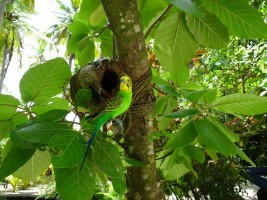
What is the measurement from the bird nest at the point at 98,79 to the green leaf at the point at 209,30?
0.19m

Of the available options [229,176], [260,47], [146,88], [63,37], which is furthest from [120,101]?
[63,37]

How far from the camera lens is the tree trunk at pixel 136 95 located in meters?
0.52

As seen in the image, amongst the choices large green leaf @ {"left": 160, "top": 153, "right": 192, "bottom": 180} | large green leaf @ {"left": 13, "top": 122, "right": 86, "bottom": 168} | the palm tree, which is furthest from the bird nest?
the palm tree

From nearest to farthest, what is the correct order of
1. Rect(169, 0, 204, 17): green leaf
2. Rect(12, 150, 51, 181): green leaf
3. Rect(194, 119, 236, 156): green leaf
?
Rect(169, 0, 204, 17): green leaf < Rect(194, 119, 236, 156): green leaf < Rect(12, 150, 51, 181): green leaf

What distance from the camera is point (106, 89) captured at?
0.58 meters

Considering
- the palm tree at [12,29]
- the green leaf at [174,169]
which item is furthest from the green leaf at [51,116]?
the palm tree at [12,29]

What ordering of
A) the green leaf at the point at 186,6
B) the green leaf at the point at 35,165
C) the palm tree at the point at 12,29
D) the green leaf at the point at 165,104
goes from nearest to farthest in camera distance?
the green leaf at the point at 186,6 < the green leaf at the point at 35,165 < the green leaf at the point at 165,104 < the palm tree at the point at 12,29

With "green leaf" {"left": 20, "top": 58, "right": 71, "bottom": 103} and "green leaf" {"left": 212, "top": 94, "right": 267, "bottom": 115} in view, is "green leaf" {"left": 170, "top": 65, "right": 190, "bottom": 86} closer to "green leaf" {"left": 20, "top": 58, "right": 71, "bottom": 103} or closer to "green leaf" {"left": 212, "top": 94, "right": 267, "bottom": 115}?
"green leaf" {"left": 212, "top": 94, "right": 267, "bottom": 115}

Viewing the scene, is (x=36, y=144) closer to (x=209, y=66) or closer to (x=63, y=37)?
(x=209, y=66)

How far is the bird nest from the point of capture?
0.54 m

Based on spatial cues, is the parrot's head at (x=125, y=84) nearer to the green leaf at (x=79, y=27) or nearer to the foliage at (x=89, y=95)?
the foliage at (x=89, y=95)

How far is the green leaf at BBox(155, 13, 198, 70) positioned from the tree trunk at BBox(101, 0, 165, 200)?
0.10 metres

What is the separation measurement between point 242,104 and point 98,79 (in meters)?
0.27

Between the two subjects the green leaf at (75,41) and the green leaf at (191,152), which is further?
the green leaf at (75,41)
